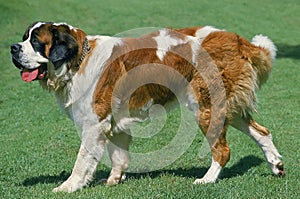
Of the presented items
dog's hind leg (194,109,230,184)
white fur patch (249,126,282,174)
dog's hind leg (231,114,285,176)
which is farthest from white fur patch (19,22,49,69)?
white fur patch (249,126,282,174)

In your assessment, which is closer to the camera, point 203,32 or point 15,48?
point 15,48

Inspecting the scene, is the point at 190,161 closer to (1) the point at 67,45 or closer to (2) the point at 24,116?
(1) the point at 67,45

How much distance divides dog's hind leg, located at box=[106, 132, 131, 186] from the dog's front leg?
0.46m

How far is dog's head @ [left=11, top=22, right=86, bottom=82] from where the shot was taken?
5.99m

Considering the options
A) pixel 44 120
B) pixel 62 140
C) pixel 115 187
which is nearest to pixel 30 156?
pixel 62 140

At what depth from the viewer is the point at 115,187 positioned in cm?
623

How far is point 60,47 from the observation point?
19.8ft

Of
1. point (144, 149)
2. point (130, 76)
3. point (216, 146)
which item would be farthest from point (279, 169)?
point (144, 149)

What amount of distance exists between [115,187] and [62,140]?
2.91m

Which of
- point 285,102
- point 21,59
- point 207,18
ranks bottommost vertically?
point 207,18

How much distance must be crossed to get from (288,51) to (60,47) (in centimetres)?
1613

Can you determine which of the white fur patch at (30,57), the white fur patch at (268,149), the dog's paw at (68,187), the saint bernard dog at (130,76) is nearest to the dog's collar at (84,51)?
the saint bernard dog at (130,76)

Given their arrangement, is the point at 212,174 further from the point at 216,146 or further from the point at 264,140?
the point at 264,140

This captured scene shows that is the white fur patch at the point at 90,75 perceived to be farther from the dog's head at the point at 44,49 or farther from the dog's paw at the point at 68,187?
the dog's paw at the point at 68,187
